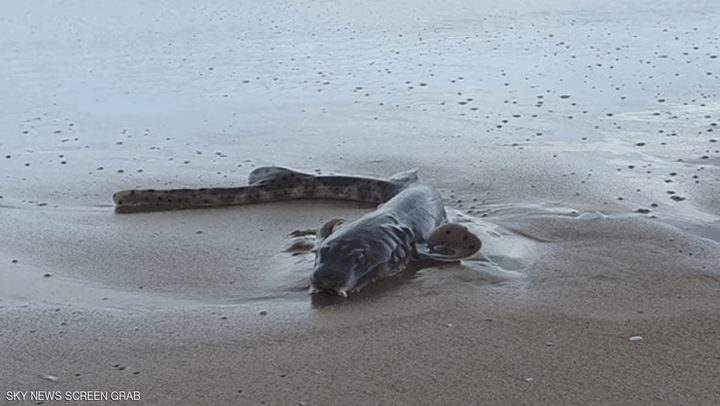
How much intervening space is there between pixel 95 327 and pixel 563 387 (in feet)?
6.97

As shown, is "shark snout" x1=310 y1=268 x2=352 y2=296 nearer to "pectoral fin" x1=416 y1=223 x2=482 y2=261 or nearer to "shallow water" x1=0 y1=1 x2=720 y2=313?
"shallow water" x1=0 y1=1 x2=720 y2=313

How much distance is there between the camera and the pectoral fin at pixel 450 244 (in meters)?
5.66

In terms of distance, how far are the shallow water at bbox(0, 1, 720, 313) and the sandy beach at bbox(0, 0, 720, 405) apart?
0.03 meters

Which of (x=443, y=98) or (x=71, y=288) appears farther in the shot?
(x=443, y=98)

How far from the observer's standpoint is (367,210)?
22.5 ft

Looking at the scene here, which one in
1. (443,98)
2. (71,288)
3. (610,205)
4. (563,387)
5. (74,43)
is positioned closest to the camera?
(563,387)

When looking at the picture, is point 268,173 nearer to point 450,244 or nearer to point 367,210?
point 367,210

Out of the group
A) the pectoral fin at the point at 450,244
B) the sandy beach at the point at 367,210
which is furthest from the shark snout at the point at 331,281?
the pectoral fin at the point at 450,244

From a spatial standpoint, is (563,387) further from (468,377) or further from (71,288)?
(71,288)

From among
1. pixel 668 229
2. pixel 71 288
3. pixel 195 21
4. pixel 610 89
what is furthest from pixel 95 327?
A: pixel 195 21

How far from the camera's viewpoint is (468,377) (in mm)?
4000

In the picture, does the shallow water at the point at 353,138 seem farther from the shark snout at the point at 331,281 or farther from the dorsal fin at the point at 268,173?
the dorsal fin at the point at 268,173

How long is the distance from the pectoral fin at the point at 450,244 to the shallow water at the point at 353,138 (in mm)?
141

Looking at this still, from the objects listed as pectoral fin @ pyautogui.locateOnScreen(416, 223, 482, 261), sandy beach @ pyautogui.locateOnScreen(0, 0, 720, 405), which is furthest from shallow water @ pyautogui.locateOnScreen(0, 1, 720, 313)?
pectoral fin @ pyautogui.locateOnScreen(416, 223, 482, 261)
